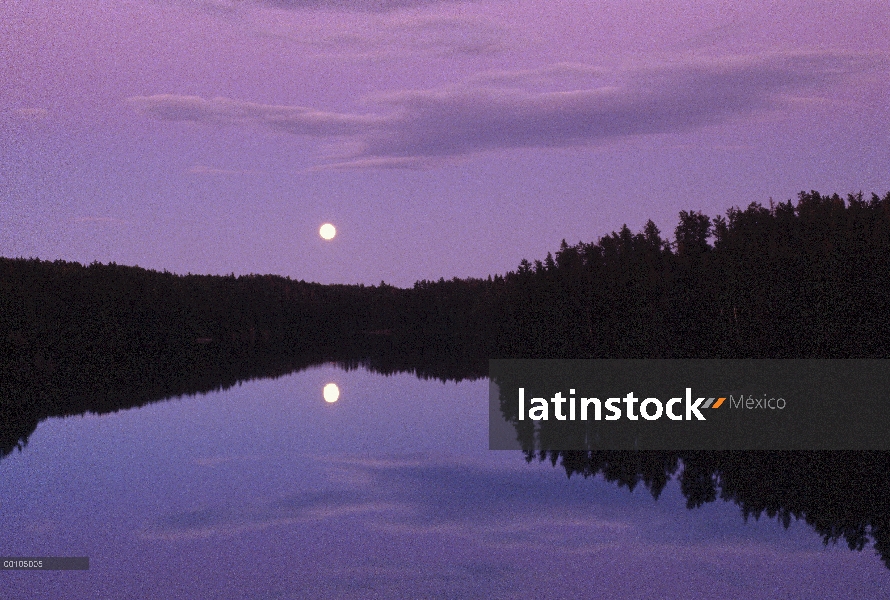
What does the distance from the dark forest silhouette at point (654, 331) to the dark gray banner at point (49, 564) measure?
19.2m

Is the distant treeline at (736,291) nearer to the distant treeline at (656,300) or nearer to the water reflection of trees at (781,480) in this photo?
the distant treeline at (656,300)

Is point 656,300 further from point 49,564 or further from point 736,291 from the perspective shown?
point 49,564

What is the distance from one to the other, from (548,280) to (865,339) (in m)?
79.3

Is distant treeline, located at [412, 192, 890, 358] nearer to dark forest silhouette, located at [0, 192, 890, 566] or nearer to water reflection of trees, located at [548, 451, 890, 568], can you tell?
dark forest silhouette, located at [0, 192, 890, 566]

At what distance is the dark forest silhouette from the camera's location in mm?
35219

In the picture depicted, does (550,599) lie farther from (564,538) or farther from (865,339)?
(865,339)

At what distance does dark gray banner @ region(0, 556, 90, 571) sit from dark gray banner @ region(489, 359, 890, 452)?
938 inches

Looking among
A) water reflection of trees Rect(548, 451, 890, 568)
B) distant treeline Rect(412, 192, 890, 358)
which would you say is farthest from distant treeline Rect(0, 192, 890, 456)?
water reflection of trees Rect(548, 451, 890, 568)

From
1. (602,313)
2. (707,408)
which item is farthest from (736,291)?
(602,313)

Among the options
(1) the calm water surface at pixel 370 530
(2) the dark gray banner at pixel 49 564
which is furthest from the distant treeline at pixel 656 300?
(2) the dark gray banner at pixel 49 564

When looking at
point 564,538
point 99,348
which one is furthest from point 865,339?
point 99,348

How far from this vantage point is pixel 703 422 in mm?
55719

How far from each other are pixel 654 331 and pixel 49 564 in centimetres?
7254

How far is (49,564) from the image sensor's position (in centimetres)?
2202
